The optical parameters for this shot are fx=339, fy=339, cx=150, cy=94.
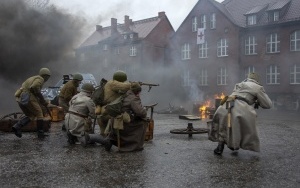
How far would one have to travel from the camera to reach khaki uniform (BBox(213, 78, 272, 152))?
231 inches

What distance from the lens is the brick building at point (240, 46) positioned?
26469 mm

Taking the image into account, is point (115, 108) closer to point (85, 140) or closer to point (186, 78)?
point (85, 140)

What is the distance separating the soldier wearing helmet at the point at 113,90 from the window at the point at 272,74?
22.8 m

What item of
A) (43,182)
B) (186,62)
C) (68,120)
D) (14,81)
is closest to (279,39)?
(186,62)

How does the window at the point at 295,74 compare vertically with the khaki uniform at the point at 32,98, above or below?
above

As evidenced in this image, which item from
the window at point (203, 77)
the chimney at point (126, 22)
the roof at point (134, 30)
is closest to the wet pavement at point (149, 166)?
the window at point (203, 77)

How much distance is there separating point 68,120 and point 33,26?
34.7ft

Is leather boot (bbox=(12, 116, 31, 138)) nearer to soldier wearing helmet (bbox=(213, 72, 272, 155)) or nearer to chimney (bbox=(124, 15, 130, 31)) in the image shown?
soldier wearing helmet (bbox=(213, 72, 272, 155))

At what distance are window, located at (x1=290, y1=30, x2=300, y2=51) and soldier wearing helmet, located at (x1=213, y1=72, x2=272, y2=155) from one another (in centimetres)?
2204

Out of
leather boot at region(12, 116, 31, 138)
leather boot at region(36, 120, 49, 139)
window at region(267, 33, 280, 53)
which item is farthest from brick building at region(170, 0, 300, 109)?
leather boot at region(12, 116, 31, 138)

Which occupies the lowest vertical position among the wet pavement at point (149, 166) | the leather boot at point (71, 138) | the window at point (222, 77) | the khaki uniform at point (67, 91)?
the wet pavement at point (149, 166)

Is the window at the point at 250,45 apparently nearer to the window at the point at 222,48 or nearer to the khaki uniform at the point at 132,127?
the window at the point at 222,48

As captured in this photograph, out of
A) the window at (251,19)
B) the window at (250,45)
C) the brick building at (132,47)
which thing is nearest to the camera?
the window at (250,45)

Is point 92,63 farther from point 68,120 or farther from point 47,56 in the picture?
point 68,120
